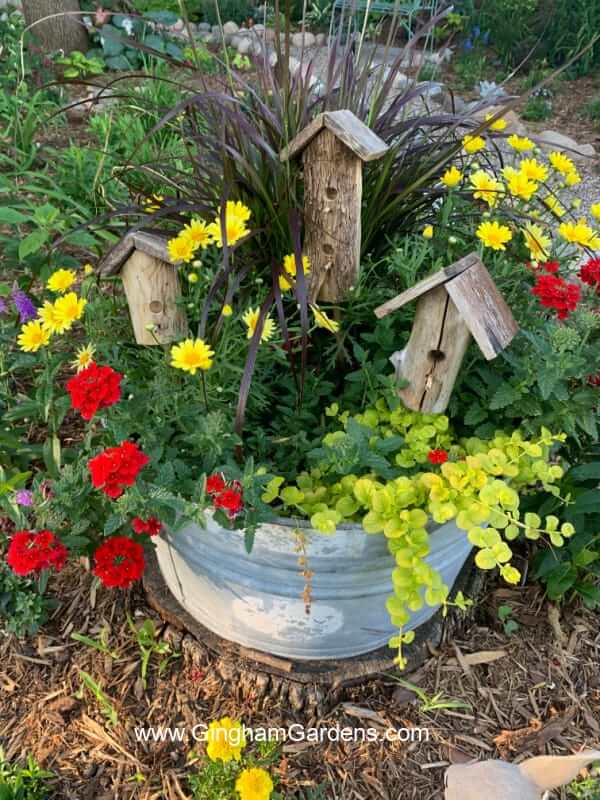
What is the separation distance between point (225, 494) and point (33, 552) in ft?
1.51

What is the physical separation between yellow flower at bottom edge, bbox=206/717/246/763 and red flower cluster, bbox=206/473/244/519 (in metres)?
0.39

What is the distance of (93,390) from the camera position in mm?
1218

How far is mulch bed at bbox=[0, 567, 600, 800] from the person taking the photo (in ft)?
5.17

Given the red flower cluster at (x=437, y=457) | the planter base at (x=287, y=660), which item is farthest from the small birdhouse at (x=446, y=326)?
the planter base at (x=287, y=660)

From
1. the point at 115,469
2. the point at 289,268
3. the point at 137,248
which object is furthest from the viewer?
the point at 289,268

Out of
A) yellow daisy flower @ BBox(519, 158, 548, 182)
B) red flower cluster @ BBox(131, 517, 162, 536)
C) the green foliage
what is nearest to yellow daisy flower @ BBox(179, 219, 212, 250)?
Answer: red flower cluster @ BBox(131, 517, 162, 536)

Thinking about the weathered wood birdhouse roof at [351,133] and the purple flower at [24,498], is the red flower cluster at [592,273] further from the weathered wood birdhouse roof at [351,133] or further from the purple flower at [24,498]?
the purple flower at [24,498]

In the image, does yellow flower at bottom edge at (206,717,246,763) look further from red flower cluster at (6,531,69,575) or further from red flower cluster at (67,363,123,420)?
red flower cluster at (67,363,123,420)

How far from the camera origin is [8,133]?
121 inches

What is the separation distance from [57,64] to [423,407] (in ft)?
12.6

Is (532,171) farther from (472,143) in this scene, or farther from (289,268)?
(289,268)

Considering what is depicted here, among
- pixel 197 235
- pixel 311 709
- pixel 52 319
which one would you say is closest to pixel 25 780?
pixel 311 709

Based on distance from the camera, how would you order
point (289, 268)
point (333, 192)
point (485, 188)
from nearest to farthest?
point (333, 192)
point (289, 268)
point (485, 188)

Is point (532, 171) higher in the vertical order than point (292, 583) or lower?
higher
